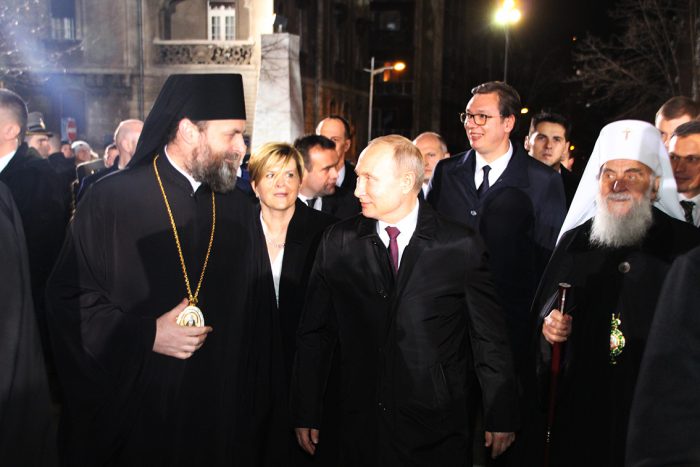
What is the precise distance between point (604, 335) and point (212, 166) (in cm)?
231

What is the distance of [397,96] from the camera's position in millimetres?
53031

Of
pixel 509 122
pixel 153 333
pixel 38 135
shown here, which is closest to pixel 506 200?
pixel 509 122

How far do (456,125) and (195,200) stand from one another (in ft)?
183

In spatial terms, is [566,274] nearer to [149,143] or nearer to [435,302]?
[435,302]

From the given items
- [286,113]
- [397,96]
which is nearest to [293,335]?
[286,113]

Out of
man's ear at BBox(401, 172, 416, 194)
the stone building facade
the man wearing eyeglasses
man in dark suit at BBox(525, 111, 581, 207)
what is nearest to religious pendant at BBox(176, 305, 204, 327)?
man's ear at BBox(401, 172, 416, 194)

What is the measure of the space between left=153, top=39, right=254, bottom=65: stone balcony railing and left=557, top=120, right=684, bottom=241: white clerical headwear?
27.2 meters

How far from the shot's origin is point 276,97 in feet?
42.5

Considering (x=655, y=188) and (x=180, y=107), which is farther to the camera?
(x=655, y=188)

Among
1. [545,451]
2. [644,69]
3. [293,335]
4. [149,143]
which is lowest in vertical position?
[545,451]

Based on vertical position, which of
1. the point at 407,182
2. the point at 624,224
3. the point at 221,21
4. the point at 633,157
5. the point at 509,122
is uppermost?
the point at 221,21

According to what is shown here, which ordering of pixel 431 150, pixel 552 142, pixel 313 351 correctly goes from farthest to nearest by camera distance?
pixel 431 150 → pixel 552 142 → pixel 313 351

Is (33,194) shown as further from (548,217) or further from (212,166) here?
(548,217)

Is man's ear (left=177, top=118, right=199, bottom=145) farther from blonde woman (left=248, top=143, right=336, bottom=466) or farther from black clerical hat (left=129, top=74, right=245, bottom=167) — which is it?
blonde woman (left=248, top=143, right=336, bottom=466)
